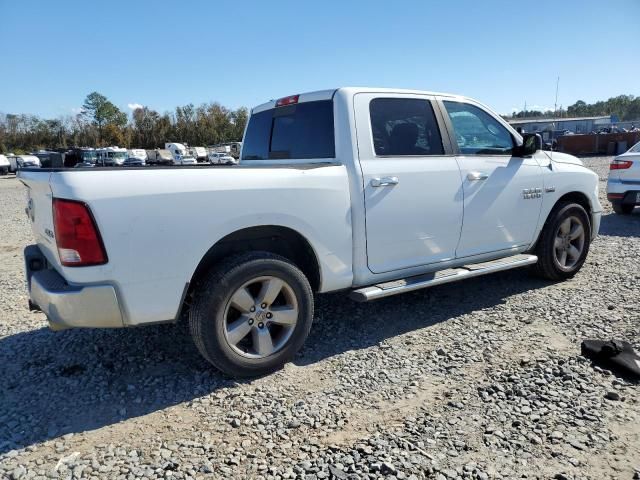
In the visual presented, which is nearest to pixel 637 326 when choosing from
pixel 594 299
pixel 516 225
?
pixel 594 299

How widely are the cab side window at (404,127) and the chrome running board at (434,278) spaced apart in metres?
1.06

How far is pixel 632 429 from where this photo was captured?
8.54 feet

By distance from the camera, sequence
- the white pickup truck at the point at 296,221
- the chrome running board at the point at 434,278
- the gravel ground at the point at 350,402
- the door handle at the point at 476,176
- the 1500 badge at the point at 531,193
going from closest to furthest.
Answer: the gravel ground at the point at 350,402 → the white pickup truck at the point at 296,221 → the chrome running board at the point at 434,278 → the door handle at the point at 476,176 → the 1500 badge at the point at 531,193

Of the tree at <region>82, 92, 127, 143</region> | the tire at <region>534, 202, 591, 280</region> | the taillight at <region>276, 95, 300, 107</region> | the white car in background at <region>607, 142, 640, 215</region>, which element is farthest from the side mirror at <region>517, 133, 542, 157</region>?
the tree at <region>82, 92, 127, 143</region>

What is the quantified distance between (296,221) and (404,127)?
1.45 metres

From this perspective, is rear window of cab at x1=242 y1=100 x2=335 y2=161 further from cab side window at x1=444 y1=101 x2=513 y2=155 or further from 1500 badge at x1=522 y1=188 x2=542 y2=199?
1500 badge at x1=522 y1=188 x2=542 y2=199

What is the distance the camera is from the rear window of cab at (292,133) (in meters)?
3.81

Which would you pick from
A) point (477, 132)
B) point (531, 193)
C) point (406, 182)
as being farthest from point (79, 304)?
point (531, 193)

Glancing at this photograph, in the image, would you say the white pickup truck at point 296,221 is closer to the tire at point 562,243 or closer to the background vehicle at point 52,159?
the tire at point 562,243

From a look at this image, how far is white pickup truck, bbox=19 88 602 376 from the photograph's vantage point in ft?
8.83

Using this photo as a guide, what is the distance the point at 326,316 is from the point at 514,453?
222cm

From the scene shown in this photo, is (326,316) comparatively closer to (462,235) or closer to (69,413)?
(462,235)

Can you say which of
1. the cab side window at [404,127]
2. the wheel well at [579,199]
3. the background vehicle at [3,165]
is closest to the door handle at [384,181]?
the cab side window at [404,127]

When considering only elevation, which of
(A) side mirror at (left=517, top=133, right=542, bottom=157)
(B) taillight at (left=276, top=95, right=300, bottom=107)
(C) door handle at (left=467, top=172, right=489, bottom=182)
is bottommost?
(C) door handle at (left=467, top=172, right=489, bottom=182)
